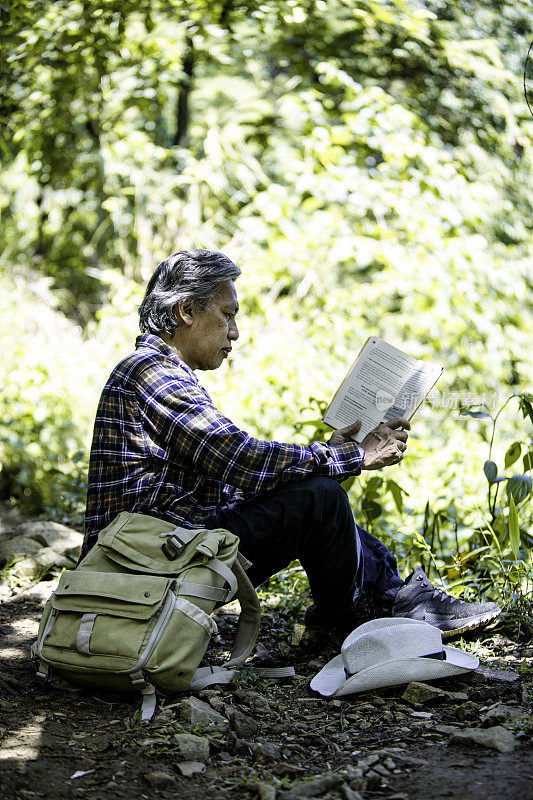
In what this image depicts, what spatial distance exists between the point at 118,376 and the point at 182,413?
0.86ft

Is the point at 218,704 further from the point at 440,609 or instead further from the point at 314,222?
the point at 314,222

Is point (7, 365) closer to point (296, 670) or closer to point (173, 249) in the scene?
point (173, 249)

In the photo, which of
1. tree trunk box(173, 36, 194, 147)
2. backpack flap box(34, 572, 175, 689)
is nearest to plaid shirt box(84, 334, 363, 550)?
backpack flap box(34, 572, 175, 689)

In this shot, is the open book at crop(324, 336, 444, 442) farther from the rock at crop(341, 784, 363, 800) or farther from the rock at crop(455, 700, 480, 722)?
the rock at crop(341, 784, 363, 800)

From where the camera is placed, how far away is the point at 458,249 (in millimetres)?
5734

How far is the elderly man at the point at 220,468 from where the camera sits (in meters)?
2.38

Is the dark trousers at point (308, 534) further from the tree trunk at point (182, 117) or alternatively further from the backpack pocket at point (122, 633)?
the tree trunk at point (182, 117)

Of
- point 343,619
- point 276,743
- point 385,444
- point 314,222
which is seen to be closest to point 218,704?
point 276,743

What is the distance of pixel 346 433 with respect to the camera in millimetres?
2658

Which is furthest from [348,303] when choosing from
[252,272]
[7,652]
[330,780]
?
[330,780]

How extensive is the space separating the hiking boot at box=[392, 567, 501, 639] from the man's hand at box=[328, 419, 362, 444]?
0.56 m

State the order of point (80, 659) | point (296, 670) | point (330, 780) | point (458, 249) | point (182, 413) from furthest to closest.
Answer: point (458, 249) < point (296, 670) < point (182, 413) < point (80, 659) < point (330, 780)

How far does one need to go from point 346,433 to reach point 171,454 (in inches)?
25.0

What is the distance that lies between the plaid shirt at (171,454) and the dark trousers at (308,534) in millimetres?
62
